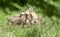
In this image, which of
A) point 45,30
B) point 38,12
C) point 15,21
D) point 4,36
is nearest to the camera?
point 4,36

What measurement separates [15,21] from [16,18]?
0.52 ft

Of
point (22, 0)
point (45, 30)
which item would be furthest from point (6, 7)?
point (45, 30)

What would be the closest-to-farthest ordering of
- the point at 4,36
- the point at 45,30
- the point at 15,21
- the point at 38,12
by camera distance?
the point at 4,36, the point at 45,30, the point at 15,21, the point at 38,12

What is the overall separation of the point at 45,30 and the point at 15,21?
1769 millimetres

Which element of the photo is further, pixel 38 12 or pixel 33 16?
pixel 38 12

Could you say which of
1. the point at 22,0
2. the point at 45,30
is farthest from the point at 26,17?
the point at 45,30

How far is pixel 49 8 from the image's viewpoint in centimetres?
720

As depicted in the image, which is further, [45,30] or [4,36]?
[45,30]

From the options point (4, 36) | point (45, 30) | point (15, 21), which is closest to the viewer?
point (4, 36)

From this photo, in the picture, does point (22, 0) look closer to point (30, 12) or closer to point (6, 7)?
point (6, 7)

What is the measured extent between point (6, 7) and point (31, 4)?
0.73 m

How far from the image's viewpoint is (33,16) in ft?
20.2

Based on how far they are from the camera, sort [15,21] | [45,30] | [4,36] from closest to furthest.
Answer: [4,36]
[45,30]
[15,21]

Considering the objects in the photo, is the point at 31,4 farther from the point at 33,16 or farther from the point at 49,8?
the point at 33,16
